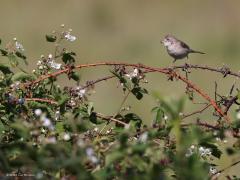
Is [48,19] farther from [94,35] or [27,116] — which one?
[27,116]

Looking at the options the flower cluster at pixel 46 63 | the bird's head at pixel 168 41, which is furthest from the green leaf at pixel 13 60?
the bird's head at pixel 168 41

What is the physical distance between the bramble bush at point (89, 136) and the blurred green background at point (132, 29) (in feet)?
25.3

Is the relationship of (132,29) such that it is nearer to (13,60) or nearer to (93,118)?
(13,60)

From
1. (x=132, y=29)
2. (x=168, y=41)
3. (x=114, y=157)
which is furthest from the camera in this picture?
(x=132, y=29)

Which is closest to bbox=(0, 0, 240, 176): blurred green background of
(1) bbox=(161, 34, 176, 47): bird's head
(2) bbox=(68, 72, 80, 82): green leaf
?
(1) bbox=(161, 34, 176, 47): bird's head

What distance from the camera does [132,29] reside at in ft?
54.0

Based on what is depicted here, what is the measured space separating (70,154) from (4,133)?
128 cm

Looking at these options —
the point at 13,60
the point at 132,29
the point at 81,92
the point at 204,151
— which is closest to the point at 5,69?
the point at 13,60

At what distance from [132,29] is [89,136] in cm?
1298

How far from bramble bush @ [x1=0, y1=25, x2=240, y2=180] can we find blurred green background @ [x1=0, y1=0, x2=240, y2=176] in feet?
25.3

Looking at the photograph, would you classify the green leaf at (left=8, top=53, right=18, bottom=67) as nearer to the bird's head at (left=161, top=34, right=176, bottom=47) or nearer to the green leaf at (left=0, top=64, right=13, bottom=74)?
the green leaf at (left=0, top=64, right=13, bottom=74)

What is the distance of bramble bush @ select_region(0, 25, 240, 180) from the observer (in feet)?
7.95

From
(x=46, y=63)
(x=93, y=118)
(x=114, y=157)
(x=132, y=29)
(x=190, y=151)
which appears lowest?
(x=114, y=157)

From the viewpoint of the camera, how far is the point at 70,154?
253 cm
